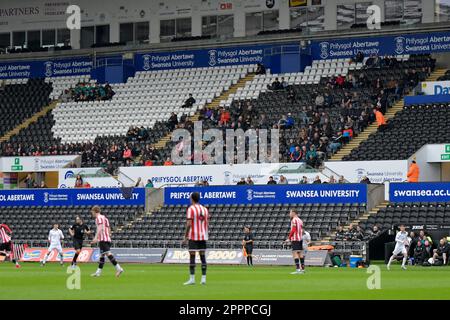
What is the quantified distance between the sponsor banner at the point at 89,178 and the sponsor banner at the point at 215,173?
2.08 feet

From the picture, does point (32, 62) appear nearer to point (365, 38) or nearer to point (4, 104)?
point (4, 104)

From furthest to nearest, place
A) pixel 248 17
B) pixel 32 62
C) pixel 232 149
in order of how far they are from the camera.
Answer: pixel 32 62
pixel 248 17
pixel 232 149

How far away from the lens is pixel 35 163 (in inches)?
2327

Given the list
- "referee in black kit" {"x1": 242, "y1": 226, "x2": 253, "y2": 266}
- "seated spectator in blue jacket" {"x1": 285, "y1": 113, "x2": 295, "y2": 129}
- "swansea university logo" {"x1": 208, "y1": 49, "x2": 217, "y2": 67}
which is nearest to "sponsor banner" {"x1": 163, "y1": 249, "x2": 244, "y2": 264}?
"referee in black kit" {"x1": 242, "y1": 226, "x2": 253, "y2": 266}

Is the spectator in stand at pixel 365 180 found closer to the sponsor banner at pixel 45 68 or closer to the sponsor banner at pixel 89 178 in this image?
the sponsor banner at pixel 89 178

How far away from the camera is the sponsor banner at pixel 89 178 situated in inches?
2125

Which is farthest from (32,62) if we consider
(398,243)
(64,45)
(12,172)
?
(398,243)

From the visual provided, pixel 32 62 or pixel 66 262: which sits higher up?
pixel 32 62

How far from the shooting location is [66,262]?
4481cm

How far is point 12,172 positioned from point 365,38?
68.7ft

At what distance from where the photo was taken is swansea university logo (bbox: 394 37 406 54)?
56.6 metres

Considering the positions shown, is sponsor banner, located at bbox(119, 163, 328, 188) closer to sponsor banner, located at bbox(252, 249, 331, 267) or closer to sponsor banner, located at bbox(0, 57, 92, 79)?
sponsor banner, located at bbox(252, 249, 331, 267)

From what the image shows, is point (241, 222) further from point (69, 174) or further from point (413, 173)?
point (69, 174)

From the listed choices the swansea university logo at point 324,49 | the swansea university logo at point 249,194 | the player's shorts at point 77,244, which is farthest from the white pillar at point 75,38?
the player's shorts at point 77,244
